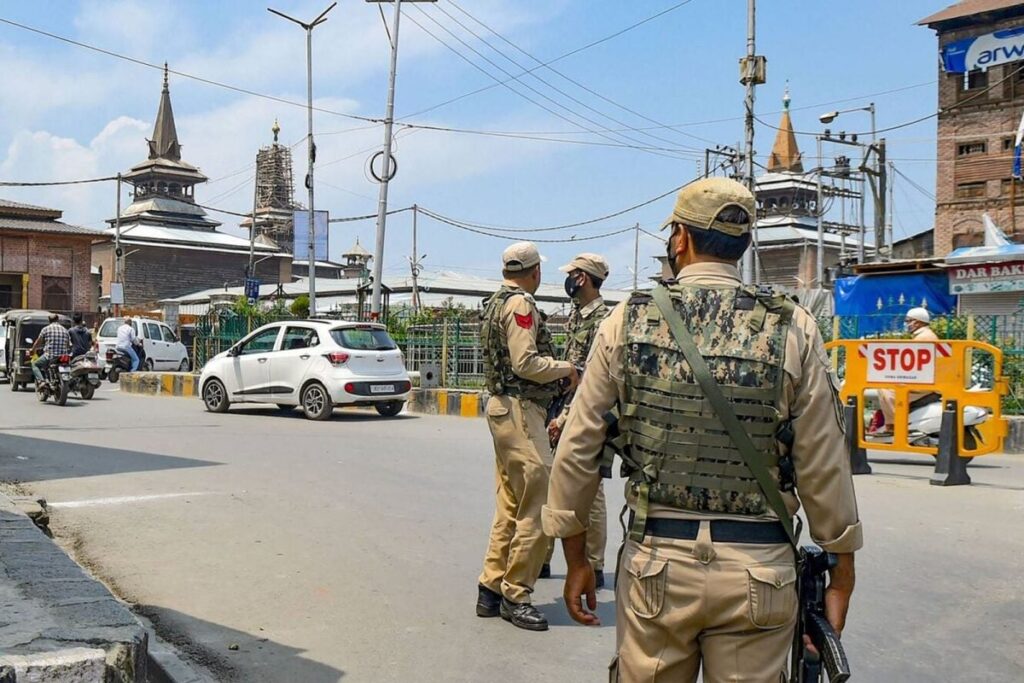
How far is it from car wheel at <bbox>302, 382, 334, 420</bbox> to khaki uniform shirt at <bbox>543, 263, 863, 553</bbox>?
12.6m

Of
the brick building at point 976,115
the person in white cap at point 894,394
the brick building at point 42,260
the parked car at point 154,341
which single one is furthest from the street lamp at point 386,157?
the brick building at point 42,260

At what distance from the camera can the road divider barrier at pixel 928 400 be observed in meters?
9.50

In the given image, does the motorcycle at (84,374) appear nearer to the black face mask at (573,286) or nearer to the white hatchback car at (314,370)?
the white hatchback car at (314,370)

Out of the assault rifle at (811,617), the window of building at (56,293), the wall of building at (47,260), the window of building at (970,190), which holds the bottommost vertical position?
the assault rifle at (811,617)

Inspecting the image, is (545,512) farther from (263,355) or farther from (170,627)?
(263,355)

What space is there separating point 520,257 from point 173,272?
222 ft

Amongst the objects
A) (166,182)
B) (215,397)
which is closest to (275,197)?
(166,182)

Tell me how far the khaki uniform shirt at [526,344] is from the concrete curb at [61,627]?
1958 mm

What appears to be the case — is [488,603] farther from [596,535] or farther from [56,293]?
[56,293]

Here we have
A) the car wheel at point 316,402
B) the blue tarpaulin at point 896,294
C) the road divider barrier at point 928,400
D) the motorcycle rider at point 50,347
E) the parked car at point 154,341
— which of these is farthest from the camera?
the parked car at point 154,341

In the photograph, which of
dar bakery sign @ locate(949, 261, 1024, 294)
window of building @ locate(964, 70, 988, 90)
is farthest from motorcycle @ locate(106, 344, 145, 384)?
window of building @ locate(964, 70, 988, 90)

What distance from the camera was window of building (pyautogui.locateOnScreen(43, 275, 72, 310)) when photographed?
54.6 m

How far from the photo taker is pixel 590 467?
2688mm

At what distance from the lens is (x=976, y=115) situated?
1576 inches
